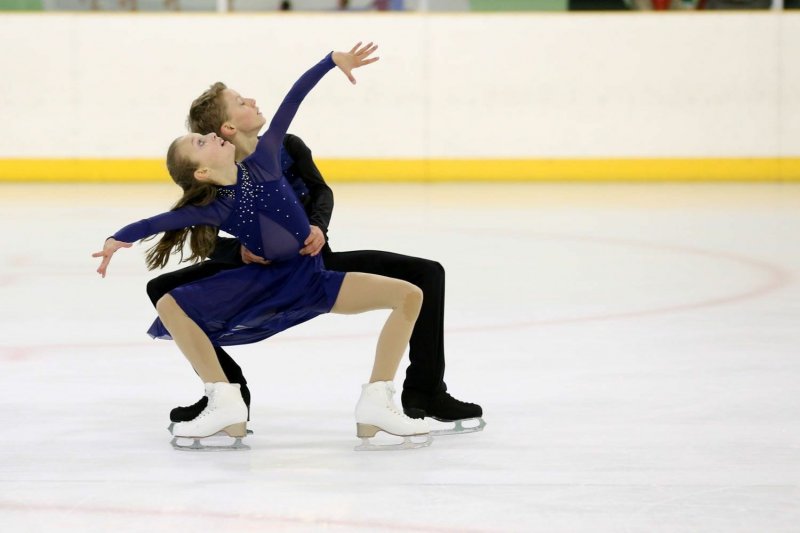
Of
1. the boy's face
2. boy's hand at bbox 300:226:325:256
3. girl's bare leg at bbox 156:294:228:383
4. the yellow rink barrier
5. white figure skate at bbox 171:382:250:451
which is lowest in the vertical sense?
the yellow rink barrier

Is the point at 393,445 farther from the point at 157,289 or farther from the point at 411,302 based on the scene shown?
the point at 157,289

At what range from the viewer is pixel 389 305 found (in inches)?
140

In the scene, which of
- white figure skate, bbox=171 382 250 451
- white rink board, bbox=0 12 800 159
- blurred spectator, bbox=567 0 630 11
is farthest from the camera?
blurred spectator, bbox=567 0 630 11

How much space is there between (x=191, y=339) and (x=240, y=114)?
614 millimetres

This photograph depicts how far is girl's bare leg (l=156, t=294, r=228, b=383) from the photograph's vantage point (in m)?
3.49

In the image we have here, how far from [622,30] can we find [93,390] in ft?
33.5

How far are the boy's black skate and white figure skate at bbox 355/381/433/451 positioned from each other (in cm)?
12

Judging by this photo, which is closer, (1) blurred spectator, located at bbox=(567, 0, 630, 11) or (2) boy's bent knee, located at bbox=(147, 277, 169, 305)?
(2) boy's bent knee, located at bbox=(147, 277, 169, 305)

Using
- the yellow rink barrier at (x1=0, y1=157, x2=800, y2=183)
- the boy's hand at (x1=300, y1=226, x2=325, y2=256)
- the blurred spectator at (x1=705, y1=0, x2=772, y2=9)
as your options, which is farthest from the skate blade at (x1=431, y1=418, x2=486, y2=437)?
the blurred spectator at (x1=705, y1=0, x2=772, y2=9)

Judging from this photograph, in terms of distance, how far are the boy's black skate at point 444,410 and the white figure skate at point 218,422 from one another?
1.47 ft

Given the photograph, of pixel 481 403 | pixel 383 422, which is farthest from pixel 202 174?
pixel 481 403

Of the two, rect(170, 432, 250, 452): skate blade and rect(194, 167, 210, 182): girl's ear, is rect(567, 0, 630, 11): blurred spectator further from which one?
rect(170, 432, 250, 452): skate blade

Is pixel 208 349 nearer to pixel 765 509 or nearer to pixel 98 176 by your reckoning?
pixel 765 509

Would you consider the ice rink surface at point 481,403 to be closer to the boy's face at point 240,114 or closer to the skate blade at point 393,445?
the skate blade at point 393,445
